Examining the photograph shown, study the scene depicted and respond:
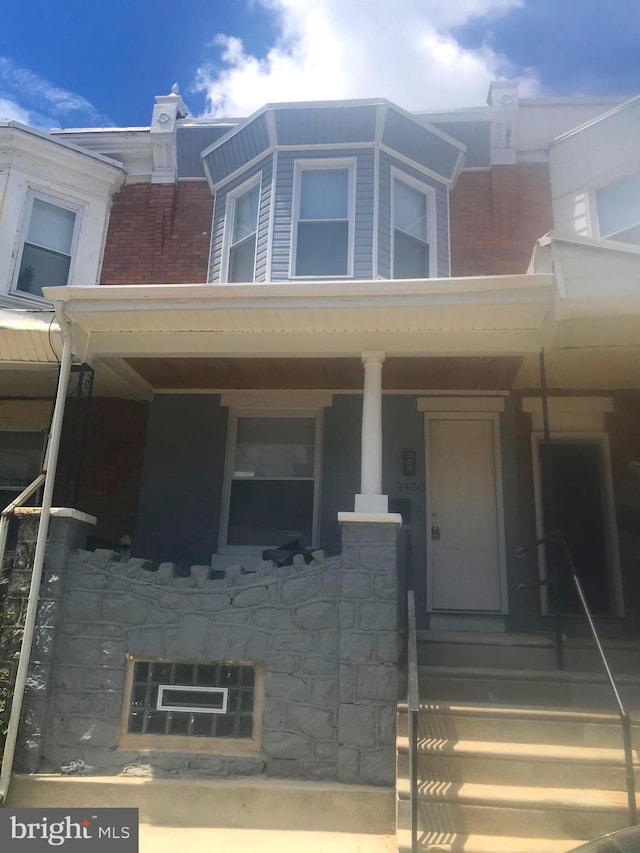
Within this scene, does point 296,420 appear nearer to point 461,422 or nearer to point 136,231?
point 461,422

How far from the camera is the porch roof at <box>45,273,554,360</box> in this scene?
16.7 ft

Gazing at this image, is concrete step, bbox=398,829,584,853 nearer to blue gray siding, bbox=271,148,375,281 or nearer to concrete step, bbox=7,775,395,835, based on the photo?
concrete step, bbox=7,775,395,835

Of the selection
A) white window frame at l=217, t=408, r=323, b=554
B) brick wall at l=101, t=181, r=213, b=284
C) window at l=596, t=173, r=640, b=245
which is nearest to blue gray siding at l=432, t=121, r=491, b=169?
window at l=596, t=173, r=640, b=245

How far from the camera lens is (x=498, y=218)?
800 centimetres

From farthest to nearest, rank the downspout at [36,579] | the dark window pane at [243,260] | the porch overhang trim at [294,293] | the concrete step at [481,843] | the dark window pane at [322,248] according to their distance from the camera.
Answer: the dark window pane at [243,260], the dark window pane at [322,248], the porch overhang trim at [294,293], the downspout at [36,579], the concrete step at [481,843]

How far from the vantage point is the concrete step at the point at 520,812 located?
3.82 meters

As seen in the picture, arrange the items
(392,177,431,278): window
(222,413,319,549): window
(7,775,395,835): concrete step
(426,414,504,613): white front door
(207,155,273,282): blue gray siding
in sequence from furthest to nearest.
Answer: (392,177,431,278): window < (207,155,273,282): blue gray siding < (222,413,319,549): window < (426,414,504,613): white front door < (7,775,395,835): concrete step

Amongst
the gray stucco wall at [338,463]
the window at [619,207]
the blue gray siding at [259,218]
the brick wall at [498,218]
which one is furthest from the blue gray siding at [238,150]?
the window at [619,207]

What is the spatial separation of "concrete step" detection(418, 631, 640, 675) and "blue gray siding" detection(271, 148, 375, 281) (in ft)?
13.2

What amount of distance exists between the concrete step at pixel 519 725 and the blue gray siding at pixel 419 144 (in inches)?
246

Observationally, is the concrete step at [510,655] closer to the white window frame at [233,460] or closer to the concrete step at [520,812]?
the concrete step at [520,812]

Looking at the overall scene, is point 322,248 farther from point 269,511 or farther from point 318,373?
point 269,511

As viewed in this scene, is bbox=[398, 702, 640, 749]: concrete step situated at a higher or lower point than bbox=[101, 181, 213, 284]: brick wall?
lower

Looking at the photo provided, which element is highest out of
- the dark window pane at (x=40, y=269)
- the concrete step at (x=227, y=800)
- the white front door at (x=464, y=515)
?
the dark window pane at (x=40, y=269)
